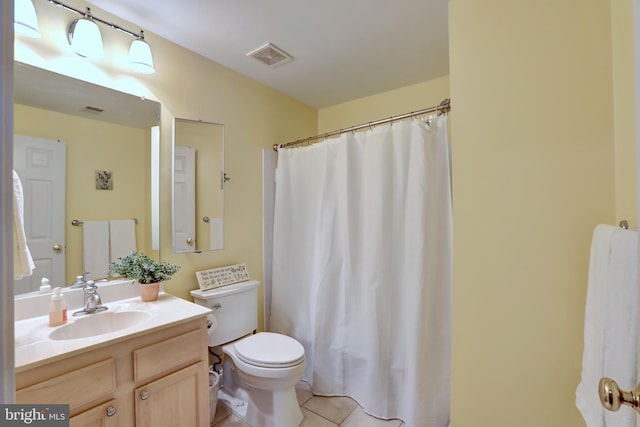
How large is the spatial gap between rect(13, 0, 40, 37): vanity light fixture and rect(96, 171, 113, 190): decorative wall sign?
2.13 ft

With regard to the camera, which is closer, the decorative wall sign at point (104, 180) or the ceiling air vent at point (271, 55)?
the decorative wall sign at point (104, 180)

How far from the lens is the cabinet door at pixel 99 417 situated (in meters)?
0.97

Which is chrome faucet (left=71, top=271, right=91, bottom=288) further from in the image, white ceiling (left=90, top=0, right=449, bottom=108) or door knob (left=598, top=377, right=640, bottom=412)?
door knob (left=598, top=377, right=640, bottom=412)

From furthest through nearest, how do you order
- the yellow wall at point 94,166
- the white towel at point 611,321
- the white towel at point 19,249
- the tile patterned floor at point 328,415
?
the tile patterned floor at point 328,415 < the yellow wall at point 94,166 < the white towel at point 19,249 < the white towel at point 611,321

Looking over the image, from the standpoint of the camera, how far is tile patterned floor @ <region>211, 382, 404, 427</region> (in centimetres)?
164

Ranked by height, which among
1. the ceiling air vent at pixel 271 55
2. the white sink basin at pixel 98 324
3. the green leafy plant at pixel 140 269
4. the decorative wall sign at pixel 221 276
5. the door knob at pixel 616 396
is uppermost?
the ceiling air vent at pixel 271 55

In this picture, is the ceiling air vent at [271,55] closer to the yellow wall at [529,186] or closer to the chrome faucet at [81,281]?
the yellow wall at [529,186]

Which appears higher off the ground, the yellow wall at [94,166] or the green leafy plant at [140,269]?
the yellow wall at [94,166]

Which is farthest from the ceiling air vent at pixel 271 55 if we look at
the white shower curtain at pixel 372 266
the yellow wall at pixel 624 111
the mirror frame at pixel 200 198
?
the yellow wall at pixel 624 111

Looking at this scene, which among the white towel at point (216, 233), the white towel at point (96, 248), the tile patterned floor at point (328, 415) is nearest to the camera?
the white towel at point (96, 248)

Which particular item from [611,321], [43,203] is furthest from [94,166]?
[611,321]

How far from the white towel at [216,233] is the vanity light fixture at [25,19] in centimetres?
123

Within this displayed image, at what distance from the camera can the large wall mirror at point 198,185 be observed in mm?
1731

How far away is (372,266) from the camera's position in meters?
1.73
